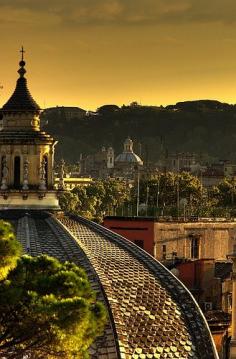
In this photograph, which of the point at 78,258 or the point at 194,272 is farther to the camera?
the point at 194,272

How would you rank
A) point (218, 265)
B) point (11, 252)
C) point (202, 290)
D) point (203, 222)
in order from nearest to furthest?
1. point (11, 252)
2. point (202, 290)
3. point (218, 265)
4. point (203, 222)

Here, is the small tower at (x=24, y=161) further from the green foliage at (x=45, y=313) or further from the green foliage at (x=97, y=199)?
the green foliage at (x=97, y=199)

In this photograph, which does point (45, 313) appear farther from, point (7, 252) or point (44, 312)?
point (7, 252)

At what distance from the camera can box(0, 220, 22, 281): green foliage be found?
20.9 m

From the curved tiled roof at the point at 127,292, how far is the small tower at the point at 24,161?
1.61 feet

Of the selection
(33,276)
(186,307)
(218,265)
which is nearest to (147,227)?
(218,265)

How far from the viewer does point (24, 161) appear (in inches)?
1437

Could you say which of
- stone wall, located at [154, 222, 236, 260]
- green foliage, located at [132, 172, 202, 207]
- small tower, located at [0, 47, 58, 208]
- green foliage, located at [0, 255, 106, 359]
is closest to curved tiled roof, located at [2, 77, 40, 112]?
small tower, located at [0, 47, 58, 208]

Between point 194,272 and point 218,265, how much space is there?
3.35 meters

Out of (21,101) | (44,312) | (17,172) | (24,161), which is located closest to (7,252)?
(44,312)

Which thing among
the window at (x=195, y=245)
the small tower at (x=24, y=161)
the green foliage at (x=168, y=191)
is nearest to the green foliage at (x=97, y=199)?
the green foliage at (x=168, y=191)

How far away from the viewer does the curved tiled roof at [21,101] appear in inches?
1444

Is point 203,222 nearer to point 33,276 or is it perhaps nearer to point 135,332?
point 135,332

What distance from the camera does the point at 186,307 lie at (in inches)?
1291
